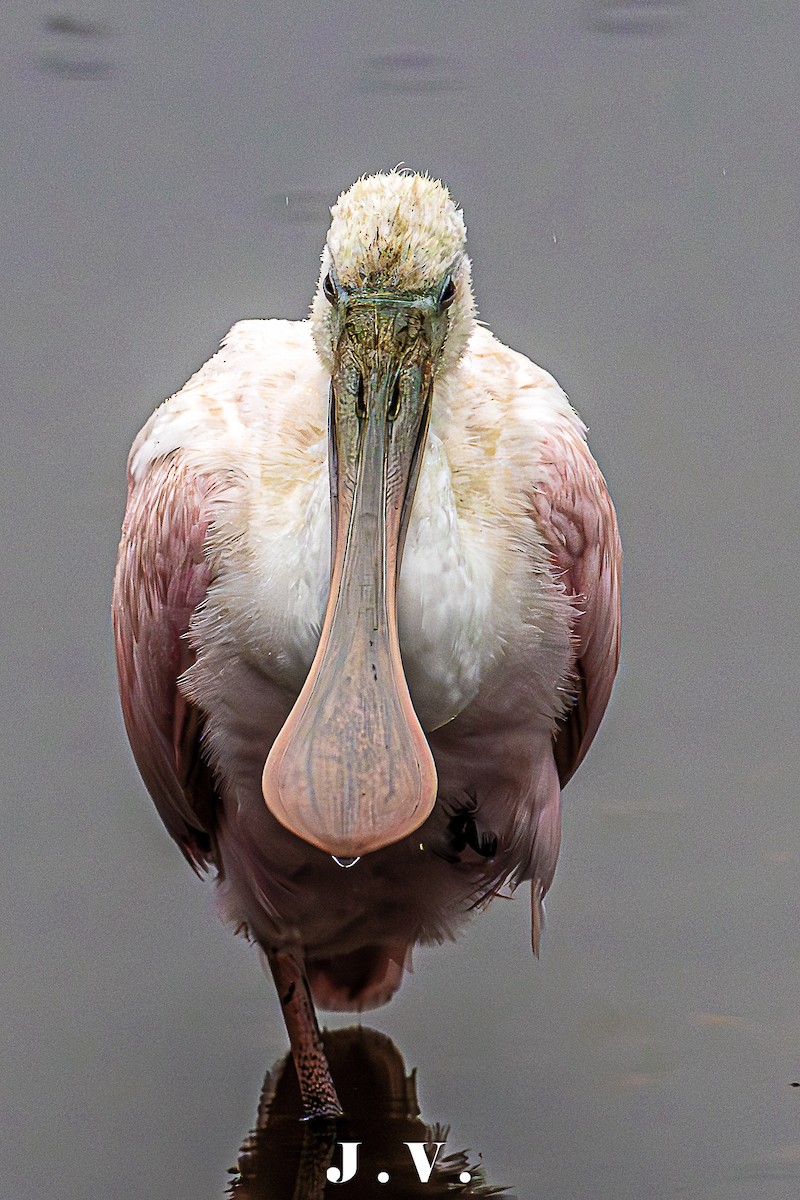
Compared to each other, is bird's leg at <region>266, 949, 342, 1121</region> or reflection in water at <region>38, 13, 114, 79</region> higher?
reflection in water at <region>38, 13, 114, 79</region>

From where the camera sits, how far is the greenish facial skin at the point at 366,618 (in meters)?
2.77

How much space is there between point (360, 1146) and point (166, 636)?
1.14 m

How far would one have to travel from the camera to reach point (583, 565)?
3.46m

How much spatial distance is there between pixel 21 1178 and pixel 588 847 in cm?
164

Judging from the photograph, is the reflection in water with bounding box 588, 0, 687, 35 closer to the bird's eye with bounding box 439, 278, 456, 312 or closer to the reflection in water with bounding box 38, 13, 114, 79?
the reflection in water with bounding box 38, 13, 114, 79

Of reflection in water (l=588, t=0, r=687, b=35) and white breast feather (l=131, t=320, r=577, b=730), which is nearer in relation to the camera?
white breast feather (l=131, t=320, r=577, b=730)

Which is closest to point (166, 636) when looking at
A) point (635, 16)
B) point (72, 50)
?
point (72, 50)

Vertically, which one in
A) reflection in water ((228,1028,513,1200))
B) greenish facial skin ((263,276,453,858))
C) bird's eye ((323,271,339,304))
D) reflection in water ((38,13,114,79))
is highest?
reflection in water ((38,13,114,79))

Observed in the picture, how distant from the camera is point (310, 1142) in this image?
3775 mm

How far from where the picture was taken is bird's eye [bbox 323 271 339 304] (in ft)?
9.30

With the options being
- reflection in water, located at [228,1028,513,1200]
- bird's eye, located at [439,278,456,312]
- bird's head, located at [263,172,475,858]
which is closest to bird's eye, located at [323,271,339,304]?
bird's head, located at [263,172,475,858]

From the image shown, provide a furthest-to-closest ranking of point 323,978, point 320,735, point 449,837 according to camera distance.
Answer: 1. point 323,978
2. point 449,837
3. point 320,735

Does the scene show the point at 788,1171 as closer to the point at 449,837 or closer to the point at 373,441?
the point at 449,837

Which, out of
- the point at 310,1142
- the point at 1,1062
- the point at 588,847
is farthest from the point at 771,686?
the point at 1,1062
